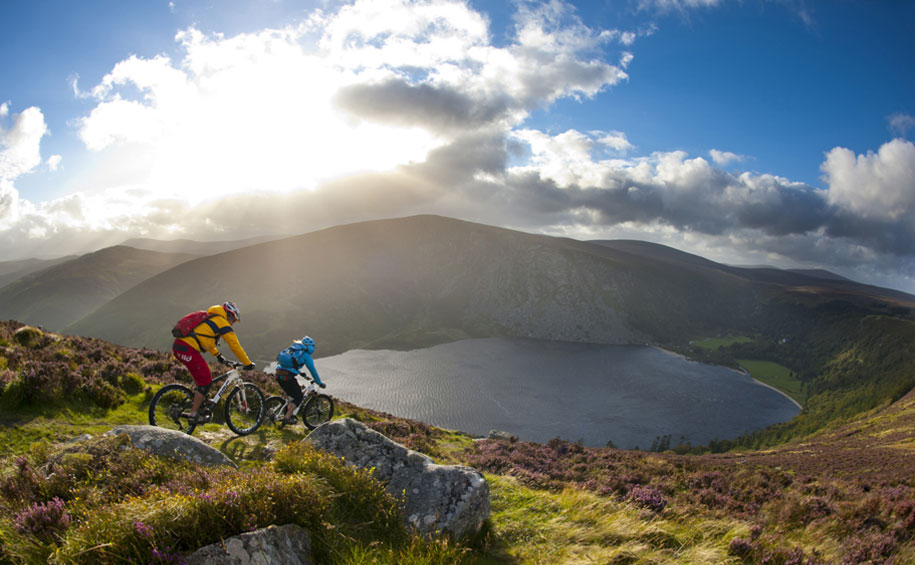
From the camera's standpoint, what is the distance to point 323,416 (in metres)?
13.4

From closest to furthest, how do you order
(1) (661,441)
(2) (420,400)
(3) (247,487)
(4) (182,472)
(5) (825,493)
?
(3) (247,487) < (4) (182,472) < (5) (825,493) < (1) (661,441) < (2) (420,400)

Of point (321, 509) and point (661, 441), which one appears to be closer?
point (321, 509)

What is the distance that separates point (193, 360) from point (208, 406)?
4.82ft

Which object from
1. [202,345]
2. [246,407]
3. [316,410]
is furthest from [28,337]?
[316,410]

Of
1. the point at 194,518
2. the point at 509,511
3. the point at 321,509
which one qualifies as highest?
the point at 194,518

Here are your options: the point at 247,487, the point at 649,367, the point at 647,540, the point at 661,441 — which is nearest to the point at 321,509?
the point at 247,487

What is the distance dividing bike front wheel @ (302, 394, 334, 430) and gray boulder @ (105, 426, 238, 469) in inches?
242

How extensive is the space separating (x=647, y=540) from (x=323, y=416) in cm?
1021

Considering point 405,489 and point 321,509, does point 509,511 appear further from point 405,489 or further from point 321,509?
point 321,509

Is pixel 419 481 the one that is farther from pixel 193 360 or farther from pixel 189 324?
pixel 189 324

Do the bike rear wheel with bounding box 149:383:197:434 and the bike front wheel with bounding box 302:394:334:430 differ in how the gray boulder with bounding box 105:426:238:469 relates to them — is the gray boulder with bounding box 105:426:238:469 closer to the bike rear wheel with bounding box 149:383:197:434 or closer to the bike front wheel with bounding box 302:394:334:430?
the bike rear wheel with bounding box 149:383:197:434

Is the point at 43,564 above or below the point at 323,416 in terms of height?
above

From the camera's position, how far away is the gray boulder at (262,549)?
3.94 meters

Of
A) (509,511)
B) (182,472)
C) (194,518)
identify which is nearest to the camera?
(194,518)
